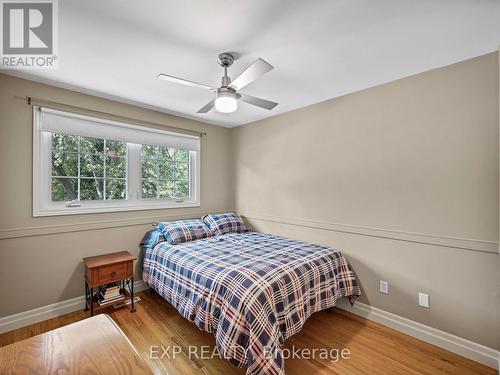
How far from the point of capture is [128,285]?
2.89 meters

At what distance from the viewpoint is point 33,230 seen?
234 centimetres

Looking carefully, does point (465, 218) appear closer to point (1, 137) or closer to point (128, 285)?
point (128, 285)

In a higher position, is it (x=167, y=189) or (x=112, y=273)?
(x=167, y=189)

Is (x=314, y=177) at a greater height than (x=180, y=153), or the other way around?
(x=180, y=153)

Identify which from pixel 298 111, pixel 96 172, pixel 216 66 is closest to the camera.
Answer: pixel 216 66

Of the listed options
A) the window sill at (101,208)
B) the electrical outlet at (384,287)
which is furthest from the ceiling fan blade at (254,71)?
the electrical outlet at (384,287)

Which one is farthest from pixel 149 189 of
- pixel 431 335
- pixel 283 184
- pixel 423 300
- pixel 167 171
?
pixel 431 335

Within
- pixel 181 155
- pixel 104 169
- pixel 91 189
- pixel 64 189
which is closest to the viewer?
pixel 64 189

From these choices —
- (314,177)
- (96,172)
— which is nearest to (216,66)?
(314,177)

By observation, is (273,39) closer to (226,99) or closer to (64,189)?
(226,99)

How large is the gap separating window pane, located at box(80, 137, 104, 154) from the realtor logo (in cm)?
82

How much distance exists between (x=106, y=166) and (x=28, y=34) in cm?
148

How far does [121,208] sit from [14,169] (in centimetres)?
103

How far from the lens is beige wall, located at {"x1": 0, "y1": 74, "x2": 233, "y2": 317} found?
7.26ft
